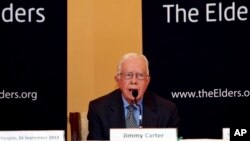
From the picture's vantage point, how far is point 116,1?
554 centimetres

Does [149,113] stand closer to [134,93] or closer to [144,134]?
[134,93]

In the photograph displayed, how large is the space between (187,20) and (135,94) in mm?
1675

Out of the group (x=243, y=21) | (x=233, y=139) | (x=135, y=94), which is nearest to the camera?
(x=233, y=139)

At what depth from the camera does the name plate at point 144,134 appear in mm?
2986

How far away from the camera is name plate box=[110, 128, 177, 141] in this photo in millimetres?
2986

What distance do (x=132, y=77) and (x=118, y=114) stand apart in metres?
0.29

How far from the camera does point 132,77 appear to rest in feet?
13.3
